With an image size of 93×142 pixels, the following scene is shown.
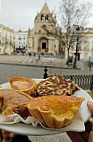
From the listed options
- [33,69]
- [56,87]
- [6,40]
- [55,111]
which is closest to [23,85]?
[56,87]

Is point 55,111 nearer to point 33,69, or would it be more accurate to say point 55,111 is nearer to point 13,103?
point 13,103

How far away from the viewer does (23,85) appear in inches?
17.7

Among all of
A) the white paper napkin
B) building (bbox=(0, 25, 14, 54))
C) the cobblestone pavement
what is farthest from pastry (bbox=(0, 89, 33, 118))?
building (bbox=(0, 25, 14, 54))

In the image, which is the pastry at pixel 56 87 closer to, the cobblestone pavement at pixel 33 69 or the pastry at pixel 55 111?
the pastry at pixel 55 111

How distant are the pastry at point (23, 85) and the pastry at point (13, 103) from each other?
89mm

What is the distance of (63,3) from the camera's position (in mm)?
3359

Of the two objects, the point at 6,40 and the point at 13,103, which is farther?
the point at 6,40

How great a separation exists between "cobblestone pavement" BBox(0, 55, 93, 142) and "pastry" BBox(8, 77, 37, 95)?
507 mm

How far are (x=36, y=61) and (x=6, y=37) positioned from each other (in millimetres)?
2994

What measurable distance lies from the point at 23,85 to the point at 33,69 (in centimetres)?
332

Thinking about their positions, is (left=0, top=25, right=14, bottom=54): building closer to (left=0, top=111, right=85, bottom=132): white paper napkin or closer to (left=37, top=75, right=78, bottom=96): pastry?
(left=37, top=75, right=78, bottom=96): pastry

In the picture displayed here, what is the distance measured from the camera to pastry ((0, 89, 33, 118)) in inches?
10.9

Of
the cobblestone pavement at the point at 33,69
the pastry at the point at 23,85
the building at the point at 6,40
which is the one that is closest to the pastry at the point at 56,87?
the pastry at the point at 23,85

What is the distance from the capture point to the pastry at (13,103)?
10.9 inches
